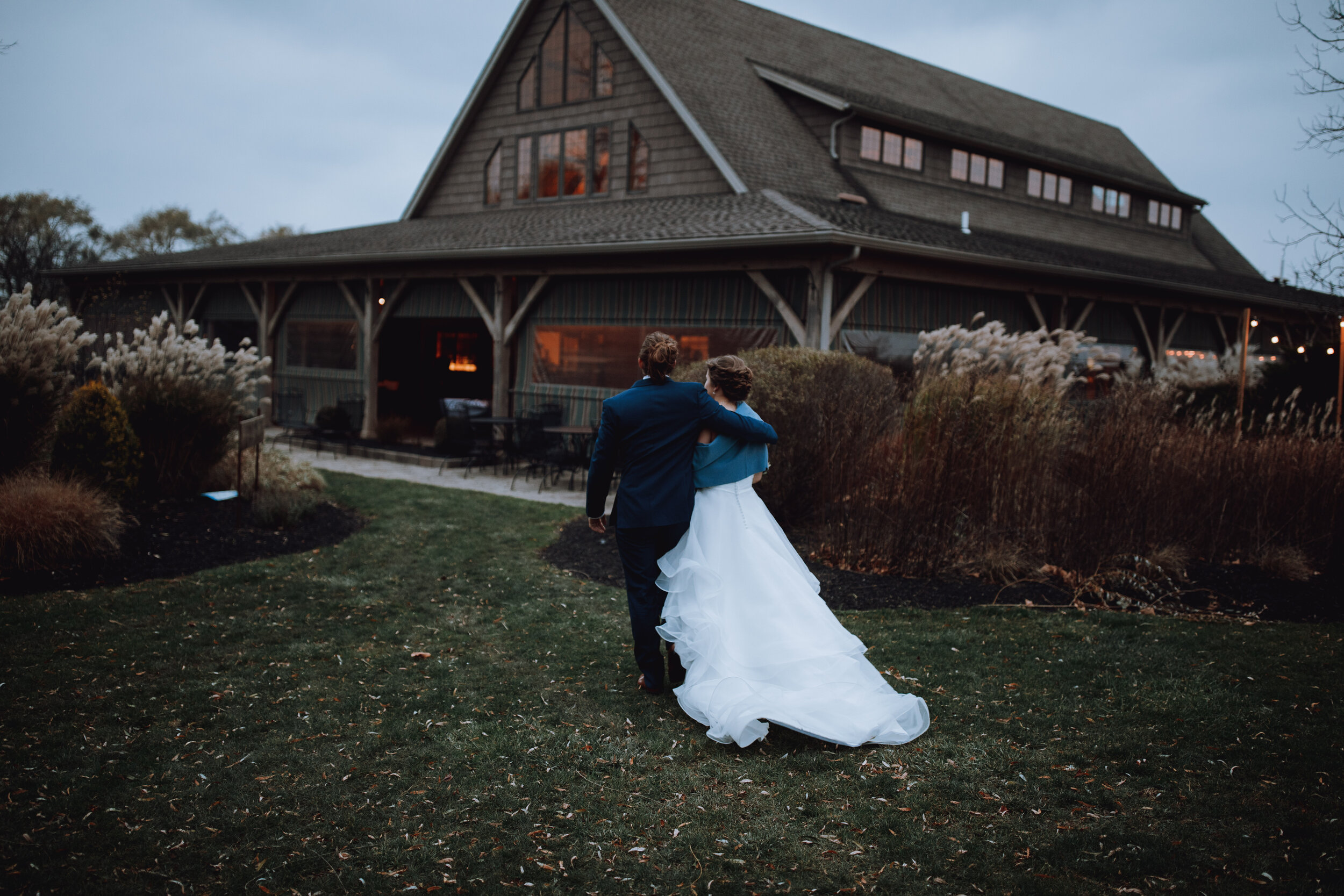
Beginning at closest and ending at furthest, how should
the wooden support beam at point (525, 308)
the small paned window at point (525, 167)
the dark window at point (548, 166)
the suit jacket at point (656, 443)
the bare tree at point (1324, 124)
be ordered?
the suit jacket at point (656, 443)
the bare tree at point (1324, 124)
the wooden support beam at point (525, 308)
the dark window at point (548, 166)
the small paned window at point (525, 167)

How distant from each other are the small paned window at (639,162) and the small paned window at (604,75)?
0.96 m

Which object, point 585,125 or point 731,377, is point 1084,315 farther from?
point 731,377

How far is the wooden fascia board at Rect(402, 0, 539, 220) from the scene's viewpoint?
1659cm

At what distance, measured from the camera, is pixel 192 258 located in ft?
62.5

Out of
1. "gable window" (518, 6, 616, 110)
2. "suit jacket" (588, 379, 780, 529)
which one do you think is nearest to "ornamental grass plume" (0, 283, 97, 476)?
"suit jacket" (588, 379, 780, 529)

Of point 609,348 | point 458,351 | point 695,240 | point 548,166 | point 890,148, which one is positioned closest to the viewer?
point 695,240

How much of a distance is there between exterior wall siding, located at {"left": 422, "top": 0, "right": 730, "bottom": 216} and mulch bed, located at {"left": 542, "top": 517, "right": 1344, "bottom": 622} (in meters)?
8.83

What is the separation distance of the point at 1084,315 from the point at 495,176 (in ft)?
38.3

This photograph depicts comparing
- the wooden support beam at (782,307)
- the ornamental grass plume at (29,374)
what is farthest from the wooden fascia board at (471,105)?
the ornamental grass plume at (29,374)

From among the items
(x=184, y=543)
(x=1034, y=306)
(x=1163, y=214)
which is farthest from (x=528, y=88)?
(x=1163, y=214)

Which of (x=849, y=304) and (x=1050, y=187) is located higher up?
(x=1050, y=187)

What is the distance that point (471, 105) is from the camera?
56.9ft

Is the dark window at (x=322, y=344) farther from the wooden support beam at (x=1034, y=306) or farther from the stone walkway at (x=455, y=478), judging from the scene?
the wooden support beam at (x=1034, y=306)

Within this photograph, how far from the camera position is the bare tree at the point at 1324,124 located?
23.0 feet
